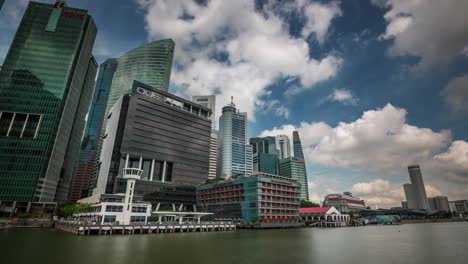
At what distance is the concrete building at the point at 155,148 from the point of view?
137500 millimetres

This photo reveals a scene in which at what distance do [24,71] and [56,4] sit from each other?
5617cm

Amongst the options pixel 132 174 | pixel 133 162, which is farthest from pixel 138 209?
pixel 133 162

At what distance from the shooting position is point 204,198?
14875 centimetres

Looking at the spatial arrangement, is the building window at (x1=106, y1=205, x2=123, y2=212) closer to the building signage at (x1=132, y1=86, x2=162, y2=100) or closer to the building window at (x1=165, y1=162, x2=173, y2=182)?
the building window at (x1=165, y1=162, x2=173, y2=182)

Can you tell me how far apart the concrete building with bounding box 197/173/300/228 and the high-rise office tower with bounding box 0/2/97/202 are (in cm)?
9419

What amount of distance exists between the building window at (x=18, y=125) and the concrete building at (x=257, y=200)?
104998 millimetres

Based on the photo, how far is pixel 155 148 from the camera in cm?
14900

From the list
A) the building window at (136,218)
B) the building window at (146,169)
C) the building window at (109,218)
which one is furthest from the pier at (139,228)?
the building window at (146,169)

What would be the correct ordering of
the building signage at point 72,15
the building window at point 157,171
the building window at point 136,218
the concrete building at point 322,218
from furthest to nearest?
1. the building signage at point 72,15
2. the concrete building at point 322,218
3. the building window at point 157,171
4. the building window at point 136,218

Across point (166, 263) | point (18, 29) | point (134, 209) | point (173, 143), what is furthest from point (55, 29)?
point (166, 263)

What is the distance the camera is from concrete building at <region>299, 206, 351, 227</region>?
15475cm

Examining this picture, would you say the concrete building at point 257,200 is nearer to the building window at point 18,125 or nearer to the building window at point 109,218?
the building window at point 109,218

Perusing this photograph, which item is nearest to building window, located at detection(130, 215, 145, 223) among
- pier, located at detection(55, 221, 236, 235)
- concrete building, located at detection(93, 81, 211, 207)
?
pier, located at detection(55, 221, 236, 235)

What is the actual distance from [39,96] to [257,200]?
455ft
